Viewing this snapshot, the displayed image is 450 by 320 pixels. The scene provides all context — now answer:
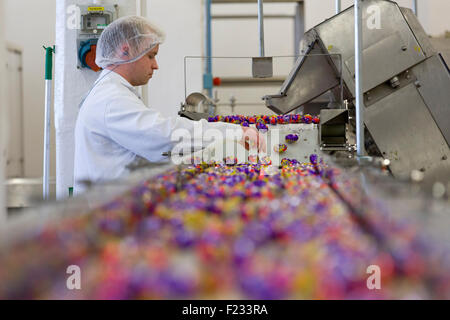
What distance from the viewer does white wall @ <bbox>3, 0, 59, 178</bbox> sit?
6773 millimetres

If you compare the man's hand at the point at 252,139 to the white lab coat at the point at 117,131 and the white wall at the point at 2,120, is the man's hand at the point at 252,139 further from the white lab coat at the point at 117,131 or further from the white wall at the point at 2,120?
the white wall at the point at 2,120

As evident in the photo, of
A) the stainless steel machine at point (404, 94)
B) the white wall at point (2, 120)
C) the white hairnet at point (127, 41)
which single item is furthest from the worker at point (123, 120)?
the stainless steel machine at point (404, 94)

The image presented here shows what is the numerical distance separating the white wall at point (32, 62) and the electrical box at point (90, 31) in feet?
12.2

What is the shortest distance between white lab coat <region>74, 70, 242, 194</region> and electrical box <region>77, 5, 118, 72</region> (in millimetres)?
1048

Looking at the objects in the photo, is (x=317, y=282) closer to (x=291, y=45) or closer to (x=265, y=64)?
(x=265, y=64)

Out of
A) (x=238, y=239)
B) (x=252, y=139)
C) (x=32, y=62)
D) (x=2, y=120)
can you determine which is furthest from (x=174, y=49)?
(x=238, y=239)

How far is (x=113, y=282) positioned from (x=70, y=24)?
3.21m

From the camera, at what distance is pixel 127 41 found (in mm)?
2502

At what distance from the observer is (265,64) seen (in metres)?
3.51

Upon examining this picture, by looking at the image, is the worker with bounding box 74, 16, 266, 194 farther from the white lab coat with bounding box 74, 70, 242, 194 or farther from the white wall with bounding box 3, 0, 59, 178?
the white wall with bounding box 3, 0, 59, 178

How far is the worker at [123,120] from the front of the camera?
7.39ft

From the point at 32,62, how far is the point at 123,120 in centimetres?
532
